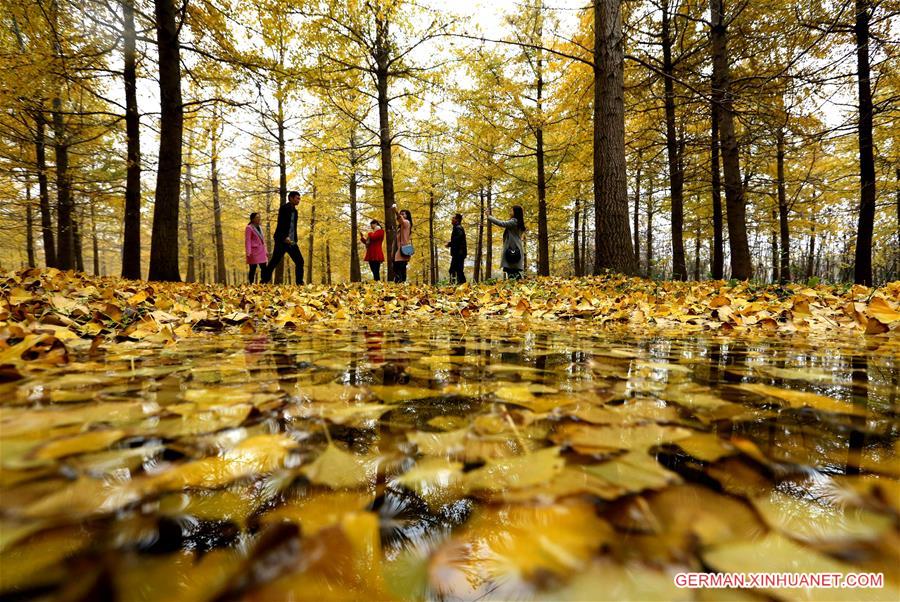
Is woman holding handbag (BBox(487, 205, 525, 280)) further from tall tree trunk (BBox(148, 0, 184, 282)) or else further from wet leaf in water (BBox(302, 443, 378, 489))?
wet leaf in water (BBox(302, 443, 378, 489))

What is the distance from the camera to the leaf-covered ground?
322mm

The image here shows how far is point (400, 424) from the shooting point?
0.70 meters

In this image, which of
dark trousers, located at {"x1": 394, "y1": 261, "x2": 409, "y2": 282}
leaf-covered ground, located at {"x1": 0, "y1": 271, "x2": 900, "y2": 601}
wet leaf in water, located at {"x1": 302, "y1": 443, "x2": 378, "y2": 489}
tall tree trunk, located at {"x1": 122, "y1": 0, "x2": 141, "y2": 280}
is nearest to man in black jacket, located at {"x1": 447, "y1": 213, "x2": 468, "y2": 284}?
dark trousers, located at {"x1": 394, "y1": 261, "x2": 409, "y2": 282}

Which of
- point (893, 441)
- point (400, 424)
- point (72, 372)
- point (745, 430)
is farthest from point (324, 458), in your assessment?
point (72, 372)

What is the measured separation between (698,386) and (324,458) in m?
0.86

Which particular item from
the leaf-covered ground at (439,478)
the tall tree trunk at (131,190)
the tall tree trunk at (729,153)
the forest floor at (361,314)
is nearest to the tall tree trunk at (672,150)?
the tall tree trunk at (729,153)

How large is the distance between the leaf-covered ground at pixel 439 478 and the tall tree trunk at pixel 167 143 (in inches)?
240

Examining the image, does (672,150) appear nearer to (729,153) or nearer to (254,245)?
(729,153)

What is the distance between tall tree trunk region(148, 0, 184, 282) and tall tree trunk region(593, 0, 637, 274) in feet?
20.5

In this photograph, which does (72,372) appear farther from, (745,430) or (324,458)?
(745,430)

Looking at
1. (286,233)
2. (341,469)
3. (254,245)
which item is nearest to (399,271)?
(286,233)

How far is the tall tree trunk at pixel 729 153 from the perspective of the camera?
7.06m

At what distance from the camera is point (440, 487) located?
478mm

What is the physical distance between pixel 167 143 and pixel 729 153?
31.7ft
